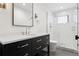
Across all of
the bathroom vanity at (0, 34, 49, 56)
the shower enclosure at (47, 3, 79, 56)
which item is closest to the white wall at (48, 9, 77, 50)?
the shower enclosure at (47, 3, 79, 56)

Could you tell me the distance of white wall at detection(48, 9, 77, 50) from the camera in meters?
3.48

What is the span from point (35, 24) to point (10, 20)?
1.08m

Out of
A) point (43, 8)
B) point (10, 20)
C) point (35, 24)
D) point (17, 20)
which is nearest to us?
point (10, 20)

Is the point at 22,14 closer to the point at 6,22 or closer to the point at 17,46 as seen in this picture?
the point at 6,22

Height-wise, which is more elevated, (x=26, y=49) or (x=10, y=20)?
(x=10, y=20)

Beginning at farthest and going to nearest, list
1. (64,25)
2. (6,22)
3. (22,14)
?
(64,25), (22,14), (6,22)

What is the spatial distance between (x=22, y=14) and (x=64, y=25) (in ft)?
7.89

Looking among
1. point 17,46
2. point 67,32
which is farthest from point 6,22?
point 67,32

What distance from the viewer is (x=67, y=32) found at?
3699 millimetres

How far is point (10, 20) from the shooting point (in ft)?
6.42

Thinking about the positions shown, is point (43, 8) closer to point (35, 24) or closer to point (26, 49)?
point (35, 24)

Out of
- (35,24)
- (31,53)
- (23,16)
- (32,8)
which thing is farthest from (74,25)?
(31,53)

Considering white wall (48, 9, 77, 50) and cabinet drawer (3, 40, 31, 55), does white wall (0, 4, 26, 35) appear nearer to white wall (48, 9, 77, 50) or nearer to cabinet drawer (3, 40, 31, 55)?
cabinet drawer (3, 40, 31, 55)

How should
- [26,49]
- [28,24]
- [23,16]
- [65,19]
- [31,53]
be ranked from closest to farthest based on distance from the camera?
[26,49]
[31,53]
[23,16]
[28,24]
[65,19]
